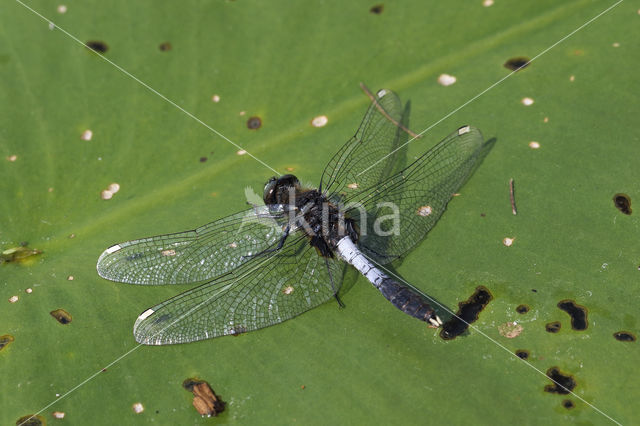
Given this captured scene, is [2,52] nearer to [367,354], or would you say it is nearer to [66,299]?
[66,299]

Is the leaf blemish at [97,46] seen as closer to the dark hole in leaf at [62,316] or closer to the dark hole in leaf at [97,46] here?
the dark hole in leaf at [97,46]

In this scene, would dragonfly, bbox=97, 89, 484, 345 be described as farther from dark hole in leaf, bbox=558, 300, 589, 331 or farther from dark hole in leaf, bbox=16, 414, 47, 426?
dark hole in leaf, bbox=558, 300, 589, 331

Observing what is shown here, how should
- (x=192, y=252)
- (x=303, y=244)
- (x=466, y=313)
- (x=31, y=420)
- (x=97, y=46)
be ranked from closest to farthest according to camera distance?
(x=31, y=420)
(x=466, y=313)
(x=192, y=252)
(x=303, y=244)
(x=97, y=46)

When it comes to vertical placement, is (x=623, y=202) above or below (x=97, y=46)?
below

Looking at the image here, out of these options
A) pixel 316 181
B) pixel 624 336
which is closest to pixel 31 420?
pixel 316 181

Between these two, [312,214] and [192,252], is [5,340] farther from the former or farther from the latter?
[312,214]

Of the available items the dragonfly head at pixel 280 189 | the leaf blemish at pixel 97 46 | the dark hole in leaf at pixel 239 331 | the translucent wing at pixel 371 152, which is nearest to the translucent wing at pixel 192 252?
the dragonfly head at pixel 280 189

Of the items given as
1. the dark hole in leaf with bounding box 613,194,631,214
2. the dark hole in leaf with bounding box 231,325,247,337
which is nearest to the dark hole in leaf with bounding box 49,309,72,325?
the dark hole in leaf with bounding box 231,325,247,337
